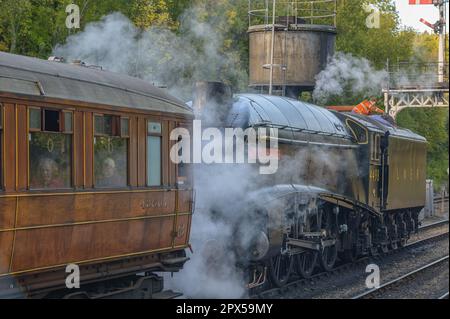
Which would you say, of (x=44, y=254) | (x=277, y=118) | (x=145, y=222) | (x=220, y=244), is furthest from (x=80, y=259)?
(x=277, y=118)

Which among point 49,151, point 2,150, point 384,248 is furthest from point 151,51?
point 2,150

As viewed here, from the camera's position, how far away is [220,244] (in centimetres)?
1185

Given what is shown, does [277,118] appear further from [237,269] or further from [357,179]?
[357,179]

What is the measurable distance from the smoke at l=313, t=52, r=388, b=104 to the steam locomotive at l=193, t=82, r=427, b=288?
5.62m

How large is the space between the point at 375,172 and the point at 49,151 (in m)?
11.6

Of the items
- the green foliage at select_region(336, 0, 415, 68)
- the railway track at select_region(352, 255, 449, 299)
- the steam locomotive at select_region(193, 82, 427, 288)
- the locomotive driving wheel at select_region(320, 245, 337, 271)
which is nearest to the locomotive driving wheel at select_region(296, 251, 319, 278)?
the steam locomotive at select_region(193, 82, 427, 288)

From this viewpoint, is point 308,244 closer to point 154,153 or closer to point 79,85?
point 154,153

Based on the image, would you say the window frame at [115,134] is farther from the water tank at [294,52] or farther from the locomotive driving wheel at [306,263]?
the water tank at [294,52]

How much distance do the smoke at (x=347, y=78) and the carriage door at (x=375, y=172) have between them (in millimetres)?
7396

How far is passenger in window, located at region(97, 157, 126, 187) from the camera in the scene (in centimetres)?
909

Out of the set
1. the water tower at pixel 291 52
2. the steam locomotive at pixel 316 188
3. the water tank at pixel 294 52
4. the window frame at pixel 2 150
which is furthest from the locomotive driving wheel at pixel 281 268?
the water tank at pixel 294 52

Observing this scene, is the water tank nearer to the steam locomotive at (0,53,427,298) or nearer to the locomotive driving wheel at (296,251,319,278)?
the steam locomotive at (0,53,427,298)

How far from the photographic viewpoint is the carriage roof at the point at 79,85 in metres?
7.97

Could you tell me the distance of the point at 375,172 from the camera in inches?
734
